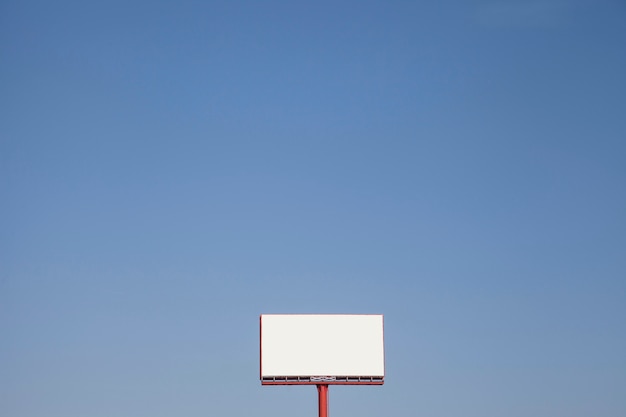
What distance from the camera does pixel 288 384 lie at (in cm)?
6731

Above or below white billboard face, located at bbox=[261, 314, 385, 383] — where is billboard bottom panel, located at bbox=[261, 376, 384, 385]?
below

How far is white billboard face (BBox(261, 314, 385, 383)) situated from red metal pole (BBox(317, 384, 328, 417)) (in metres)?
0.58

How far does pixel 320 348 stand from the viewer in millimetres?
67500

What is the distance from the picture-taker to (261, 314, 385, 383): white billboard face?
220ft

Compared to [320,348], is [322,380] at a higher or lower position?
lower

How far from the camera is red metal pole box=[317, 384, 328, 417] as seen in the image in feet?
220

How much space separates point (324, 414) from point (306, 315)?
603 centimetres

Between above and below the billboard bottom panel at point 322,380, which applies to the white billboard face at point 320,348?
above

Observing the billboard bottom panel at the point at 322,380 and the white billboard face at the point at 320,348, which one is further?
the white billboard face at the point at 320,348

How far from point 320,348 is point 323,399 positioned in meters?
3.06

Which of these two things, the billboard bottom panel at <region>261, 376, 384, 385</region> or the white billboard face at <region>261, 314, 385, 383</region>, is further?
the white billboard face at <region>261, 314, 385, 383</region>

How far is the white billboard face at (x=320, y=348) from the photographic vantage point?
2638 inches

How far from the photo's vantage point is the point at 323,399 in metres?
67.3

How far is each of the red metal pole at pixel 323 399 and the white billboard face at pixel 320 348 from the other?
1.92 feet
